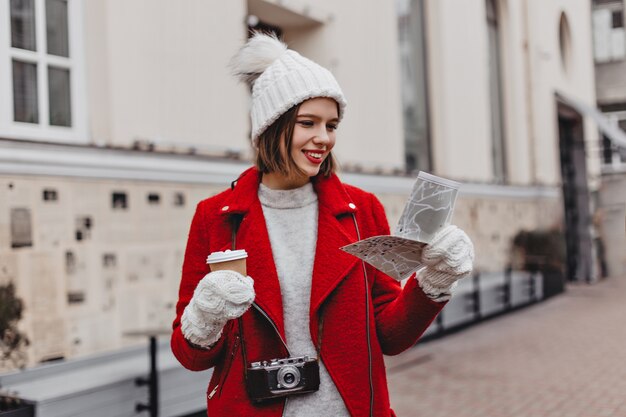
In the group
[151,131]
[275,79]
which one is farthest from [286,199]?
[151,131]

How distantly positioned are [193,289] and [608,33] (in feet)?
66.9

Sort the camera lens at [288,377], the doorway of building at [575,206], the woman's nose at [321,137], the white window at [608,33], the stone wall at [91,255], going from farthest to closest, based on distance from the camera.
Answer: the white window at [608,33]
the doorway of building at [575,206]
the stone wall at [91,255]
the woman's nose at [321,137]
the camera lens at [288,377]

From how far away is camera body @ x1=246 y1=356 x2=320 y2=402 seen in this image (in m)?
1.94

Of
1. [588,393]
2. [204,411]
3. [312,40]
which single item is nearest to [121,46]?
[204,411]

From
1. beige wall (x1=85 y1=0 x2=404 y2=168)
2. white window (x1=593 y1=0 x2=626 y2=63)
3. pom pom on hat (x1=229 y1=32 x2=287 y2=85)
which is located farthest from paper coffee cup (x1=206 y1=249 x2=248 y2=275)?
white window (x1=593 y1=0 x2=626 y2=63)

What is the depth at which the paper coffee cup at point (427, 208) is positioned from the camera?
183 centimetres

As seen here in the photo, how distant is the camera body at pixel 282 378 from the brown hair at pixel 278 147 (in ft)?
1.74

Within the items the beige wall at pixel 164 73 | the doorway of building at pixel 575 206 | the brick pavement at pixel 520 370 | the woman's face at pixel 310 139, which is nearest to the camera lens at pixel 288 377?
the woman's face at pixel 310 139

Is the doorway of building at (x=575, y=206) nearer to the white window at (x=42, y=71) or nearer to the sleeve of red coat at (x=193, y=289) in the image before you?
the white window at (x=42, y=71)

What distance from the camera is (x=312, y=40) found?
8492 millimetres

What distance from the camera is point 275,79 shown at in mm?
2170

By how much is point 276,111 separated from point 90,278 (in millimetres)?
3389

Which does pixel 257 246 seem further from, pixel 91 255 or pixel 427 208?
pixel 91 255

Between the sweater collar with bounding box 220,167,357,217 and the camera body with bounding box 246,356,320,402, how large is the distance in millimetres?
434
